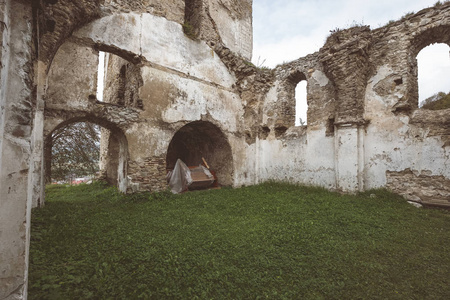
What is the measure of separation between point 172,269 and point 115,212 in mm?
2834

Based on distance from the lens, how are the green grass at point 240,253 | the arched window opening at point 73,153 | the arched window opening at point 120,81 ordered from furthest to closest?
the arched window opening at point 73,153, the arched window opening at point 120,81, the green grass at point 240,253

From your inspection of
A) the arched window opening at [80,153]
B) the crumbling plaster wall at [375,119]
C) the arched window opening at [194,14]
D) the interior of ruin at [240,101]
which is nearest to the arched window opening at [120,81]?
the interior of ruin at [240,101]

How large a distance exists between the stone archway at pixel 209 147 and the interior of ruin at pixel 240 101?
0.23ft

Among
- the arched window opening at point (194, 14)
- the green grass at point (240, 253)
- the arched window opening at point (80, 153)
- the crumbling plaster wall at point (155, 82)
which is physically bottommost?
the green grass at point (240, 253)

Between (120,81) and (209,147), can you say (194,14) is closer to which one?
(120,81)

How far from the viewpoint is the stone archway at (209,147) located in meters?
8.78

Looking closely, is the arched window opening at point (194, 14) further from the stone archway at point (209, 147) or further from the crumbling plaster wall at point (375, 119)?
the crumbling plaster wall at point (375, 119)

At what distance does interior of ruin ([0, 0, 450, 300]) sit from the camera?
5.41m

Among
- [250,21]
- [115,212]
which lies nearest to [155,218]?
[115,212]

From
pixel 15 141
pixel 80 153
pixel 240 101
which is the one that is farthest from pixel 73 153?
pixel 15 141

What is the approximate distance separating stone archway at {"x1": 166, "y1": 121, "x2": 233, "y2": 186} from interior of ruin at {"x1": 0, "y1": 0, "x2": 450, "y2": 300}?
7cm

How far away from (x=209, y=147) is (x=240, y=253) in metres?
6.89

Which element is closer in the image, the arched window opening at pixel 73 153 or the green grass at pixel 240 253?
the green grass at pixel 240 253

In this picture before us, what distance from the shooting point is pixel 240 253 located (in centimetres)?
305
